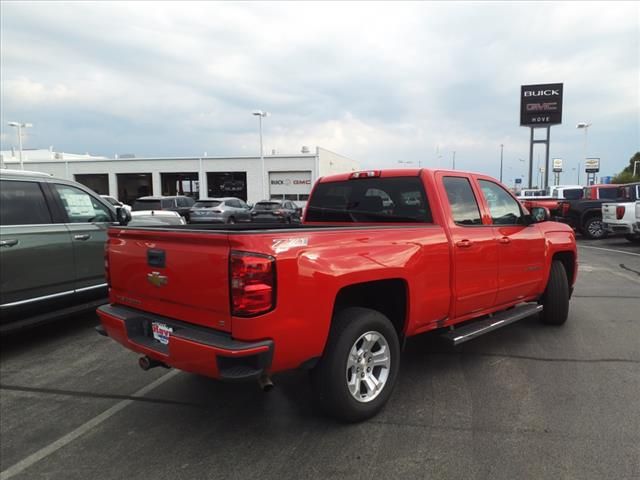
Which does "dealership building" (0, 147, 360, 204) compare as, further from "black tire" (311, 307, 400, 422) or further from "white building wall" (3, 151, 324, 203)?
"black tire" (311, 307, 400, 422)

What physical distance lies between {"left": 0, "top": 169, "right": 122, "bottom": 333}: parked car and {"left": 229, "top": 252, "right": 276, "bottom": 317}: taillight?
11.3ft

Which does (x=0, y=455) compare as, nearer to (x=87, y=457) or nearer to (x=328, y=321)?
(x=87, y=457)

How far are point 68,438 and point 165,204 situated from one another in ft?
67.2

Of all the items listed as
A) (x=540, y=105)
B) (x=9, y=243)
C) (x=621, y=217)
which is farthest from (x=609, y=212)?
(x=540, y=105)

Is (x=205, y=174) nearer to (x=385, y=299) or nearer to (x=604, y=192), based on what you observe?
(x=604, y=192)

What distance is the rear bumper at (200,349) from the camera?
106 inches

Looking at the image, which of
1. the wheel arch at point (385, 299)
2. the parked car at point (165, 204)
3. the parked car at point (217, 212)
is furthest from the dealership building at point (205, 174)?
the wheel arch at point (385, 299)

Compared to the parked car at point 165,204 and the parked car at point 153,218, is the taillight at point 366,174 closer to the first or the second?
the parked car at point 153,218

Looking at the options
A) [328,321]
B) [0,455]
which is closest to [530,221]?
[328,321]

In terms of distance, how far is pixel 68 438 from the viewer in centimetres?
331

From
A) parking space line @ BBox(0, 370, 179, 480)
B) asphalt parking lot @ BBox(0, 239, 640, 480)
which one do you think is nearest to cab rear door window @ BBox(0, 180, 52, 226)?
asphalt parking lot @ BBox(0, 239, 640, 480)

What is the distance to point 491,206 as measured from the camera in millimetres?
4742

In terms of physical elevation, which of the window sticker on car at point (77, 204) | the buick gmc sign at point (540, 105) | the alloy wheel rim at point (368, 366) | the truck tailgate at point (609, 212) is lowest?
the alloy wheel rim at point (368, 366)

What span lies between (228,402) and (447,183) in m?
2.71
